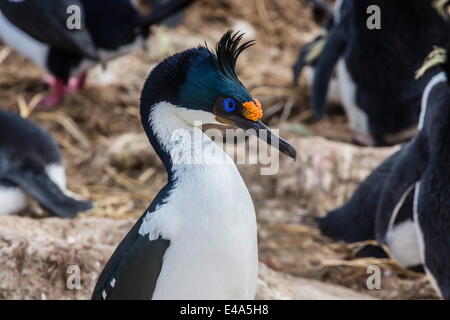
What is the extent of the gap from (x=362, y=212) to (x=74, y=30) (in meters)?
2.10

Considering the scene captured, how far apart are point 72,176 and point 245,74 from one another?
1816 millimetres

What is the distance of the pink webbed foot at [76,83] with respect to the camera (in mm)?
5734

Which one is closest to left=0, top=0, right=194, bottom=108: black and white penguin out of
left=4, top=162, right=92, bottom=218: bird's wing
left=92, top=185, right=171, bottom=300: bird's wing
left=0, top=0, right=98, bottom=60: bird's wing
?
left=0, top=0, right=98, bottom=60: bird's wing

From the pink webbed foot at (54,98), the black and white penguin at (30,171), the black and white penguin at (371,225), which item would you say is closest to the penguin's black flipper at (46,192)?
the black and white penguin at (30,171)

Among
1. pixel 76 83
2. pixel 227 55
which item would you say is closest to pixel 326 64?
pixel 76 83

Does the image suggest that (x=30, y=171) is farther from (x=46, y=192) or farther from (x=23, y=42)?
(x=23, y=42)

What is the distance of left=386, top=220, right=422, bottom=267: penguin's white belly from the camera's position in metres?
3.52

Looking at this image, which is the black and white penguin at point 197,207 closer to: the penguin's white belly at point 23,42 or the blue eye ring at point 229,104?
the blue eye ring at point 229,104

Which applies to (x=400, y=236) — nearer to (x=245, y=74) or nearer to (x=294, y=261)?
(x=294, y=261)

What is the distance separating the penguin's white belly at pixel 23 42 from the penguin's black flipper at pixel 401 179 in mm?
2500

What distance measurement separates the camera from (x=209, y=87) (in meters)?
2.07

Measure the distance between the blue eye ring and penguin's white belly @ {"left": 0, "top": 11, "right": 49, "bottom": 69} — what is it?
333 cm

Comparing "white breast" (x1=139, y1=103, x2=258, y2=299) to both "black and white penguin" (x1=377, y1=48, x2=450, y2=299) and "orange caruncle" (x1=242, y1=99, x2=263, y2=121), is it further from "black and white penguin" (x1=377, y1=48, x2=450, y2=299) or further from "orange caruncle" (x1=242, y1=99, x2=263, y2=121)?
"black and white penguin" (x1=377, y1=48, x2=450, y2=299)
